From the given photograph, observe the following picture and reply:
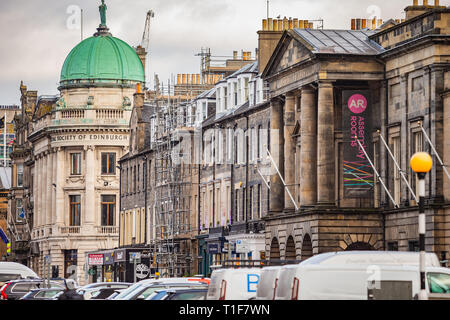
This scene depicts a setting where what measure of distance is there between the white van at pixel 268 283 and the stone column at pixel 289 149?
38.4 m

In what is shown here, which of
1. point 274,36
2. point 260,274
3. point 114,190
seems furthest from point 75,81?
point 260,274

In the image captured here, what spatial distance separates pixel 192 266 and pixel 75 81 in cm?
4422

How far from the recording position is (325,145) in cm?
6106

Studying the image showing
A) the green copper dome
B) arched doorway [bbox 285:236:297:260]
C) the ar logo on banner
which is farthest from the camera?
the green copper dome

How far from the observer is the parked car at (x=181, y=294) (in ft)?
97.7

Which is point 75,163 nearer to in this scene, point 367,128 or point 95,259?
point 95,259

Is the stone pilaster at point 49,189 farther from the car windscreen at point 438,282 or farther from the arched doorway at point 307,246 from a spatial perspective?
the car windscreen at point 438,282

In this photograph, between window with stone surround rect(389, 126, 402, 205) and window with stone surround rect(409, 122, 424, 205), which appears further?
window with stone surround rect(389, 126, 402, 205)

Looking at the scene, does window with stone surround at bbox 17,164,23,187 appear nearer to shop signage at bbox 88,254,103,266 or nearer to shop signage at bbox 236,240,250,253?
shop signage at bbox 88,254,103,266

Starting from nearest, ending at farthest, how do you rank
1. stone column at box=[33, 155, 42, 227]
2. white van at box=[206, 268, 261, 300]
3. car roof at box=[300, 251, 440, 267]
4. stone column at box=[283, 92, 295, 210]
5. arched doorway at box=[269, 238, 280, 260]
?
car roof at box=[300, 251, 440, 267], white van at box=[206, 268, 261, 300], stone column at box=[283, 92, 295, 210], arched doorway at box=[269, 238, 280, 260], stone column at box=[33, 155, 42, 227]

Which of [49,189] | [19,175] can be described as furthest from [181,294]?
[19,175]

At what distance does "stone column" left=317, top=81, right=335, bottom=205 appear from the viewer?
60750 mm

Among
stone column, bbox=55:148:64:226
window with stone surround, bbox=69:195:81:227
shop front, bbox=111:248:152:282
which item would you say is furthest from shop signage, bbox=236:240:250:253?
window with stone surround, bbox=69:195:81:227

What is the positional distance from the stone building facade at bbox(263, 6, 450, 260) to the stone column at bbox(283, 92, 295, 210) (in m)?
0.05
